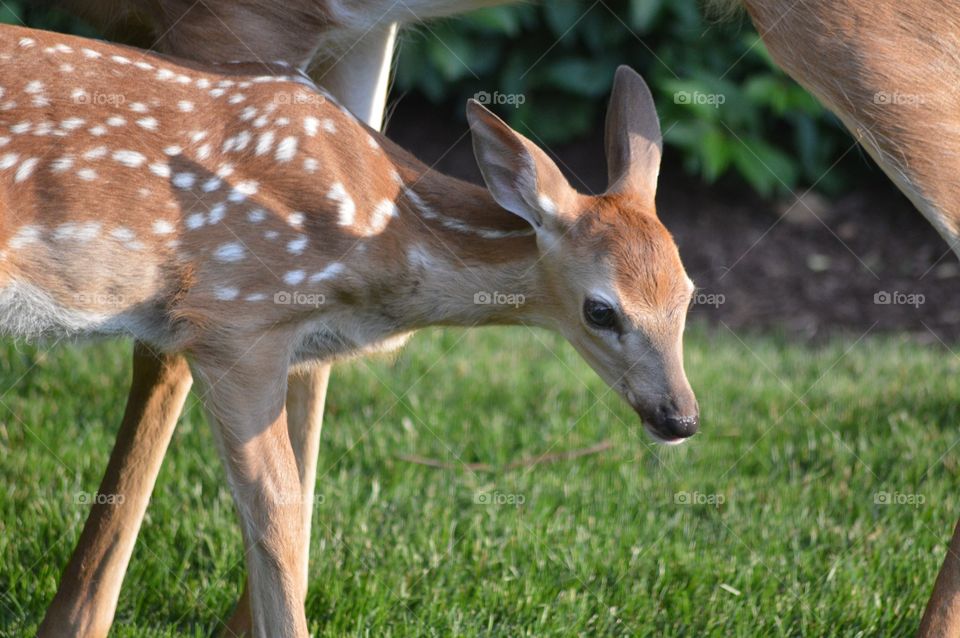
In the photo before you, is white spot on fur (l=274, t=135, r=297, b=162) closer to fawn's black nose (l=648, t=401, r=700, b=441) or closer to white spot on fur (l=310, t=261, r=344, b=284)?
white spot on fur (l=310, t=261, r=344, b=284)

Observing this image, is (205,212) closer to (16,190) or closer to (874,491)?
(16,190)

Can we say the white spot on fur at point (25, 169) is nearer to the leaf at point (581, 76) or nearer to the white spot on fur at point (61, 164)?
the white spot on fur at point (61, 164)

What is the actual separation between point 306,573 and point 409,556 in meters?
0.49

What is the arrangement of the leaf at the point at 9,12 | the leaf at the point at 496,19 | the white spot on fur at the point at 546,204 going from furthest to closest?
the leaf at the point at 496,19
the leaf at the point at 9,12
the white spot on fur at the point at 546,204

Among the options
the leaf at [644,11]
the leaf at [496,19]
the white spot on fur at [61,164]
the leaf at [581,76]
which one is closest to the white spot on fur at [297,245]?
the white spot on fur at [61,164]

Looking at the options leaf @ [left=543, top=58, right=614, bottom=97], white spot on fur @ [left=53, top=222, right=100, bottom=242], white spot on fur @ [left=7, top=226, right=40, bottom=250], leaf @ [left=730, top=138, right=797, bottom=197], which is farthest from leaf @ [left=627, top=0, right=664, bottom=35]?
white spot on fur @ [left=7, top=226, right=40, bottom=250]

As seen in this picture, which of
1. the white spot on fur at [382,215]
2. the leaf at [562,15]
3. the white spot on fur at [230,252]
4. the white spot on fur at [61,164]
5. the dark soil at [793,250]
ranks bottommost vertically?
the dark soil at [793,250]

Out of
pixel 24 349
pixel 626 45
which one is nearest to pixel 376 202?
pixel 24 349

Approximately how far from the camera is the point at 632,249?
384 cm

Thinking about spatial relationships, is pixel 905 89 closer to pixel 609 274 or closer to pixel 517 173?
pixel 609 274

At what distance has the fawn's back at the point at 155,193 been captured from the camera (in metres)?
3.56

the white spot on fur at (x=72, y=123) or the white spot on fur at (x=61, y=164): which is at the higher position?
the white spot on fur at (x=72, y=123)

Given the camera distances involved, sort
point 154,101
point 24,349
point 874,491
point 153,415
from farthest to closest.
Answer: point 24,349
point 874,491
point 153,415
point 154,101

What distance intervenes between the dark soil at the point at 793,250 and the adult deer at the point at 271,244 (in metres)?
3.41
